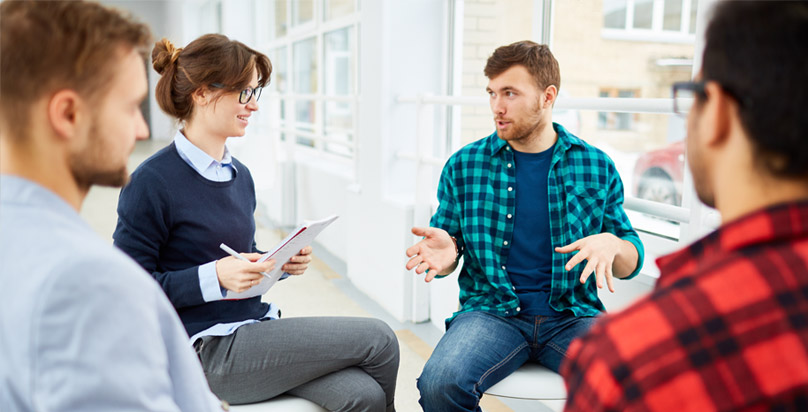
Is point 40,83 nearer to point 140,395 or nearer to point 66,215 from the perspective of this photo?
point 66,215

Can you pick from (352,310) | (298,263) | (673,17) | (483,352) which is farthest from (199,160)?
(673,17)

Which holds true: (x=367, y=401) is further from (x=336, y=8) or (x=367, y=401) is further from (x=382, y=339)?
(x=336, y=8)

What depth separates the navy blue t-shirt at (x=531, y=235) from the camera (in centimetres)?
172

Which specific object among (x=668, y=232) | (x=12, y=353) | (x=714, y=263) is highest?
(x=714, y=263)

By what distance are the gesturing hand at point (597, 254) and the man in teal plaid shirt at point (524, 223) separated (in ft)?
0.31

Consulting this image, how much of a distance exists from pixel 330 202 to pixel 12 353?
12.2 ft

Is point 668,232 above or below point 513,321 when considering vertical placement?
above

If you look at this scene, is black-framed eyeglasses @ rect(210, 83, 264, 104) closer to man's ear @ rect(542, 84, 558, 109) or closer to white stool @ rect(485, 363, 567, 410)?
man's ear @ rect(542, 84, 558, 109)

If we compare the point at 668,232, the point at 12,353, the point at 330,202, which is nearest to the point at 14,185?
the point at 12,353

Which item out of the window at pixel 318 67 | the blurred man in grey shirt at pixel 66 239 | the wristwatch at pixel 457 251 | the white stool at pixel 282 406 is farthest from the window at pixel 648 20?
the blurred man in grey shirt at pixel 66 239

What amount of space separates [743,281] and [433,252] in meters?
1.16

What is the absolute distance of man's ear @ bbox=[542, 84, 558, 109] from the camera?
1.78m

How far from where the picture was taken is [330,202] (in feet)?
14.4

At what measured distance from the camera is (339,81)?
16.3 feet
